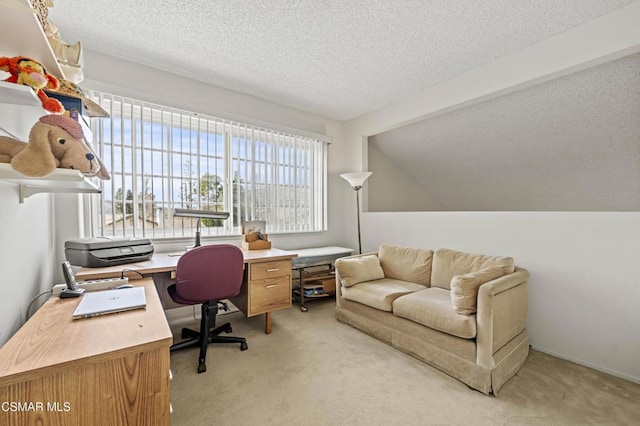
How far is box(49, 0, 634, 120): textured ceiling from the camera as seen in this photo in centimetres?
182

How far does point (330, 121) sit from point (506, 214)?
2.61 m

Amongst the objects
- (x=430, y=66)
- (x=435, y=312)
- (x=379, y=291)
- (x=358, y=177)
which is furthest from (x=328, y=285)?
(x=430, y=66)

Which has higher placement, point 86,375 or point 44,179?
point 44,179

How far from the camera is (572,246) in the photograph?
7.02 feet

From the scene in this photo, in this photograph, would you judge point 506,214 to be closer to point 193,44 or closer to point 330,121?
point 330,121

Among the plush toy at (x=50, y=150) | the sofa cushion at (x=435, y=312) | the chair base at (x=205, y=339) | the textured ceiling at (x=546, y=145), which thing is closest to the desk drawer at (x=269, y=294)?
the chair base at (x=205, y=339)

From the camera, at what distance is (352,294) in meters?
2.64

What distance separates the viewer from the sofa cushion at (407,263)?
9.12 feet

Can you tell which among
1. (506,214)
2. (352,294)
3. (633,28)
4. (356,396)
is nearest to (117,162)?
(352,294)

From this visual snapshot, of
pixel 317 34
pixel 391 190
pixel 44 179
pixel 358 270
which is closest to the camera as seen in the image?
pixel 44 179

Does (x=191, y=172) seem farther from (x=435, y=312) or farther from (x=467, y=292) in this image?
(x=467, y=292)

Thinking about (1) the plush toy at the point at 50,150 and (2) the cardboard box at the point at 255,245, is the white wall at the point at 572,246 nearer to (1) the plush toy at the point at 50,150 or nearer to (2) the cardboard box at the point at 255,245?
(2) the cardboard box at the point at 255,245

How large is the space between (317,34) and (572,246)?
2.64 m

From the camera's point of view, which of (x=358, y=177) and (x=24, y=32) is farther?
(x=358, y=177)
